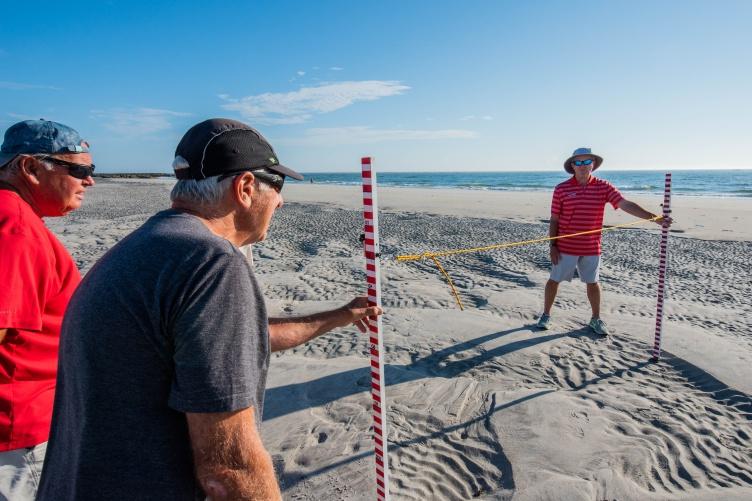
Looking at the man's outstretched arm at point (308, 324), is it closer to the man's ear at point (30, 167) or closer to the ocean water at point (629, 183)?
the man's ear at point (30, 167)

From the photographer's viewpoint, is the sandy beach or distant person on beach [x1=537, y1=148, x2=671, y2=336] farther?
distant person on beach [x1=537, y1=148, x2=671, y2=336]

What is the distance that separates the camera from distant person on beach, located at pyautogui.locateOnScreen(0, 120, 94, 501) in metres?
1.82

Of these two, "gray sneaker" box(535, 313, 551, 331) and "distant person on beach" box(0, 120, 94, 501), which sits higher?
A: "distant person on beach" box(0, 120, 94, 501)

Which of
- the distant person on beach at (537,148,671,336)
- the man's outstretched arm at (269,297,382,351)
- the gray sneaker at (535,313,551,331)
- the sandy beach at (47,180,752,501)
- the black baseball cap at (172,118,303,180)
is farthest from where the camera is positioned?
the gray sneaker at (535,313,551,331)

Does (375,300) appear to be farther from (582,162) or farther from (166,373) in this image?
(582,162)

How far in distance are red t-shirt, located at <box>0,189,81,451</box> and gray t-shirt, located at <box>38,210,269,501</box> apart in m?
0.68

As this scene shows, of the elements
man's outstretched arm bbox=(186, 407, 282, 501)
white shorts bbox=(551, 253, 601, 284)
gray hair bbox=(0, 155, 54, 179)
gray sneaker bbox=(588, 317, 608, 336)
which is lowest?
gray sneaker bbox=(588, 317, 608, 336)

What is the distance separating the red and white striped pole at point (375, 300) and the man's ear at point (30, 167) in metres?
1.63

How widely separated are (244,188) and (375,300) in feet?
4.60

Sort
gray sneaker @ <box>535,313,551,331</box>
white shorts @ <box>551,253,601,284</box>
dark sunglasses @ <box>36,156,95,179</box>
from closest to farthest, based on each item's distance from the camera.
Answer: dark sunglasses @ <box>36,156,95,179</box> < white shorts @ <box>551,253,601,284</box> < gray sneaker @ <box>535,313,551,331</box>

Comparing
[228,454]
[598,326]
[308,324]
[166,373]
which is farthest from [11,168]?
[598,326]

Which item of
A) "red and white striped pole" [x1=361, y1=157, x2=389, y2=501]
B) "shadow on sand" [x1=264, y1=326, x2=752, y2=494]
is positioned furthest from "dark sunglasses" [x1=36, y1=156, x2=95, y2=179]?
"shadow on sand" [x1=264, y1=326, x2=752, y2=494]

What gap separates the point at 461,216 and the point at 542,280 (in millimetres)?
10820

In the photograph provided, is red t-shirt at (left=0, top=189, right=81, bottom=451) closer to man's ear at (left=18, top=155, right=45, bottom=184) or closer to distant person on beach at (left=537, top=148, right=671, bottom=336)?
man's ear at (left=18, top=155, right=45, bottom=184)
